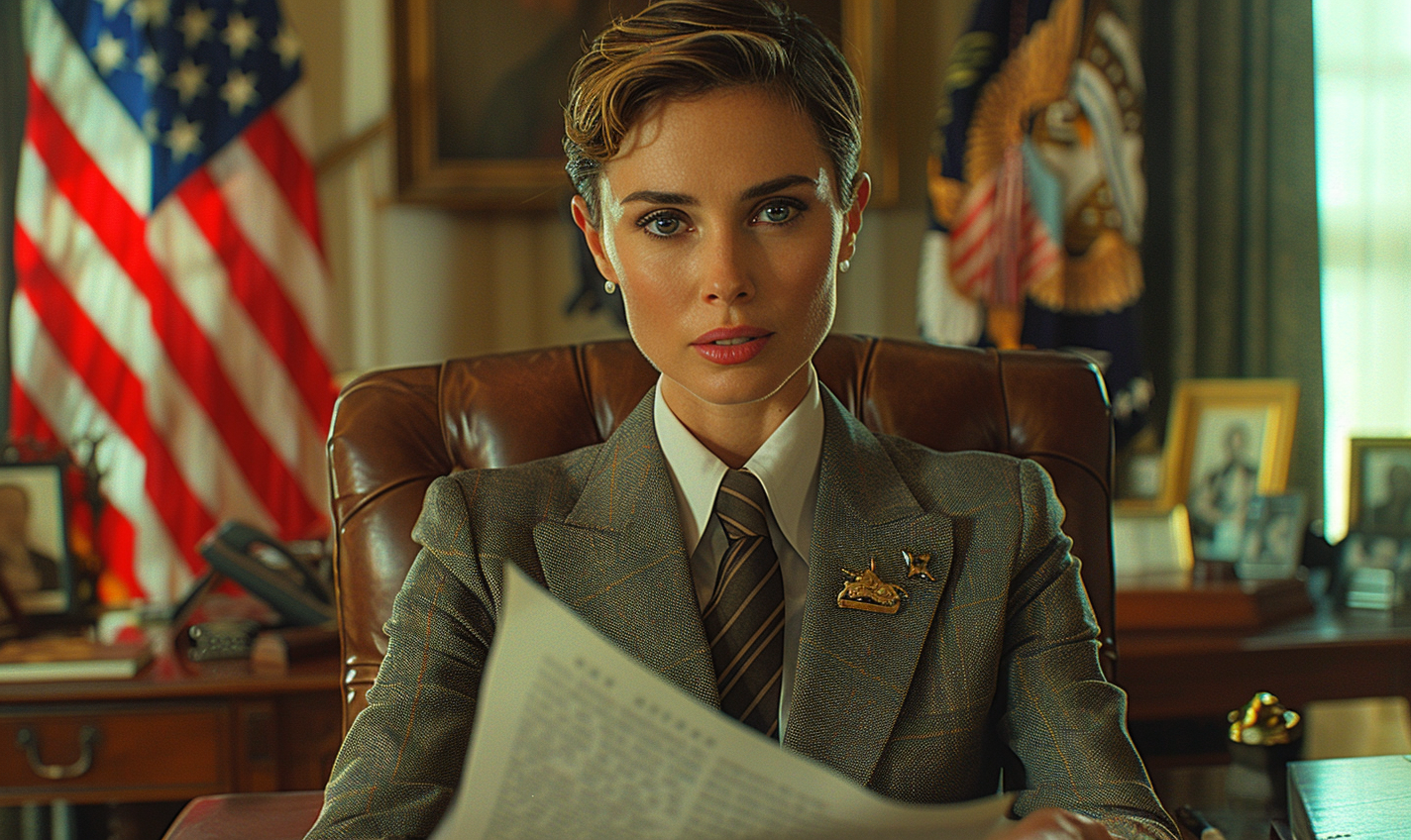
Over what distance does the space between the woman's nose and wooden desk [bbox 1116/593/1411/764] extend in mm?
1342

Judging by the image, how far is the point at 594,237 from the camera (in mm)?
1365

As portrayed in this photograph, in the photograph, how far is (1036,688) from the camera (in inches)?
46.7

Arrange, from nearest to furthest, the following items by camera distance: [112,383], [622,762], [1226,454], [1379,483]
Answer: [622,762]
[1379,483]
[1226,454]
[112,383]

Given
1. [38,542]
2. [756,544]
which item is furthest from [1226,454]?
[38,542]

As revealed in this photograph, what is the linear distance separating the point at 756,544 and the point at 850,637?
0.45ft

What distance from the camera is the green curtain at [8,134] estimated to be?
314 cm

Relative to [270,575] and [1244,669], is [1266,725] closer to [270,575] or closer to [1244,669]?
[1244,669]

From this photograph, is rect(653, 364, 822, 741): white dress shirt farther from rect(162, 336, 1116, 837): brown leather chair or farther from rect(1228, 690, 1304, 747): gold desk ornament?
rect(1228, 690, 1304, 747): gold desk ornament

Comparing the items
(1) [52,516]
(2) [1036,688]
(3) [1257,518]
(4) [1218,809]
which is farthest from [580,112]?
(3) [1257,518]

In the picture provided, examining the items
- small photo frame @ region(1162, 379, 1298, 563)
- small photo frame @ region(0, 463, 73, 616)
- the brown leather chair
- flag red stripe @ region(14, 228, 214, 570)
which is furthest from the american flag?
small photo frame @ region(1162, 379, 1298, 563)

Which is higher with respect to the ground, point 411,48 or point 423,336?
point 411,48

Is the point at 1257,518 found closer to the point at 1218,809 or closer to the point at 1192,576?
the point at 1192,576

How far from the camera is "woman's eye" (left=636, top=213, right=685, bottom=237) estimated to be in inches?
47.6

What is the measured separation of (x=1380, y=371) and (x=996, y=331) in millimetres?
1387
